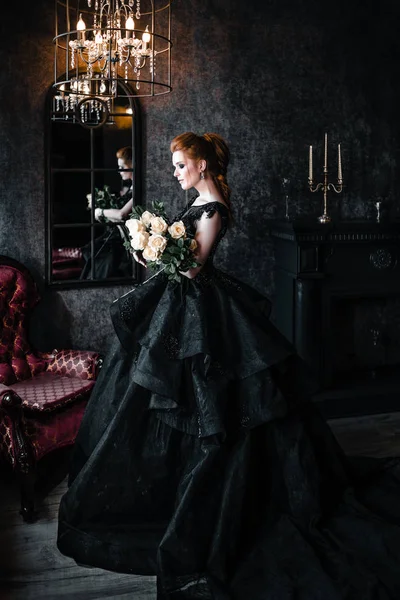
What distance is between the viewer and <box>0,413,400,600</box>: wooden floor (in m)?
3.13

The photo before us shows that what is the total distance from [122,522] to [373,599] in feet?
3.75

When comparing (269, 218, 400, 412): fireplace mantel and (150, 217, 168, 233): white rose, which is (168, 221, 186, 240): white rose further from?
(269, 218, 400, 412): fireplace mantel

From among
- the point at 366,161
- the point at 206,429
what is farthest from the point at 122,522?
the point at 366,161

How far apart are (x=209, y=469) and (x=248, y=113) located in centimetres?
304

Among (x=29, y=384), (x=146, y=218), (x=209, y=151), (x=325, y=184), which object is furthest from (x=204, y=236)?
(x=325, y=184)

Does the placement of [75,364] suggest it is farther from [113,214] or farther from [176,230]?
[176,230]

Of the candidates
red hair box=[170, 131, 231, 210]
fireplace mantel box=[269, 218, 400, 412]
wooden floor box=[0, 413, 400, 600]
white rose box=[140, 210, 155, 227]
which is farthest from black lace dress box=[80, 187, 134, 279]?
white rose box=[140, 210, 155, 227]

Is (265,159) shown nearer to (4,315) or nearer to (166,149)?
(166,149)

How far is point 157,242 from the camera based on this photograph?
130 inches

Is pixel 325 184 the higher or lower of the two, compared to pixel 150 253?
higher

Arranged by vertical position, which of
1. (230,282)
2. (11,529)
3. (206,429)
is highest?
(230,282)

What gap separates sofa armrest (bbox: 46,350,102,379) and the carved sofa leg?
2.56 ft

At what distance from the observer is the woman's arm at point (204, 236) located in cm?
345

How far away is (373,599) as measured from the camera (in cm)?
289
